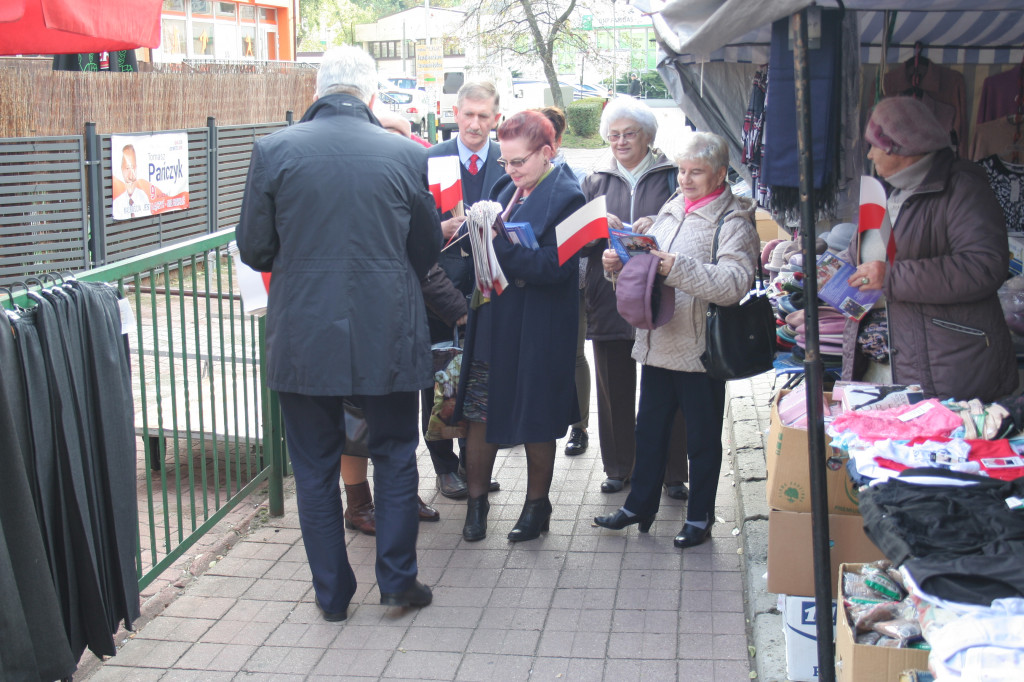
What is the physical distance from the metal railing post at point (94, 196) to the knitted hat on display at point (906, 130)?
27.7 ft

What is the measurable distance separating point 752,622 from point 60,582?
2.36m

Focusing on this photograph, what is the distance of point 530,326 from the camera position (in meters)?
4.13

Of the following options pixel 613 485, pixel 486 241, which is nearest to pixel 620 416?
pixel 613 485

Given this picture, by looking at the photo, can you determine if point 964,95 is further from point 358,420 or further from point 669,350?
point 358,420

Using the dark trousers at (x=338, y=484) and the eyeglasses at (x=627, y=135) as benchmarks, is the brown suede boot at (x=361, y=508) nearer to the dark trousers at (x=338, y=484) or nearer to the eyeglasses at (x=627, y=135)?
the dark trousers at (x=338, y=484)

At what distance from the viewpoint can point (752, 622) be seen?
11.9ft

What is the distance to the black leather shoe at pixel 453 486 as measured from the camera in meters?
4.94

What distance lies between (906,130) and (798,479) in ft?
3.94

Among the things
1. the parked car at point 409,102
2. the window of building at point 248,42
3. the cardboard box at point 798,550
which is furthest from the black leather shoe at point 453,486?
the window of building at point 248,42

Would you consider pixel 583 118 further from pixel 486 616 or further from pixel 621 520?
pixel 486 616

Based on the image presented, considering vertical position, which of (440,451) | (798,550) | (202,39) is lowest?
(440,451)

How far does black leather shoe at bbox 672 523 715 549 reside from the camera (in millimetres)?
4281

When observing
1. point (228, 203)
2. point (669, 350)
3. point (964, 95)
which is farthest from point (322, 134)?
point (228, 203)

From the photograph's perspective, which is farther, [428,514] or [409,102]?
[409,102]
